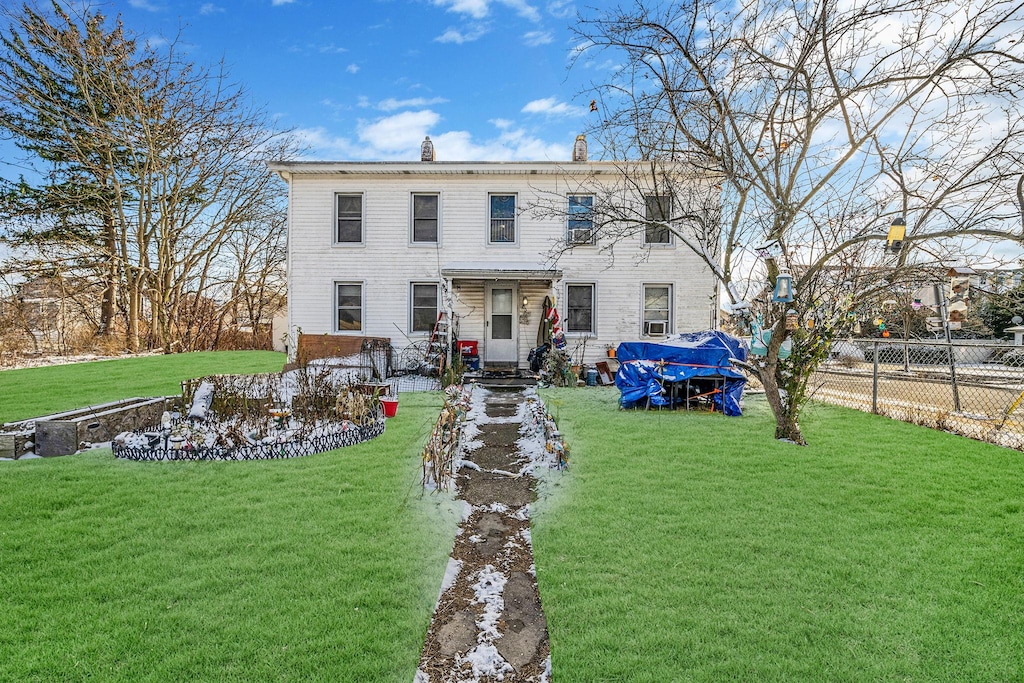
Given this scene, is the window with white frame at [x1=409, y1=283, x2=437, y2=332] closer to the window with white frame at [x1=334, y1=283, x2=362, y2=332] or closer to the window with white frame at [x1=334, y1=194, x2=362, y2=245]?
the window with white frame at [x1=334, y1=283, x2=362, y2=332]

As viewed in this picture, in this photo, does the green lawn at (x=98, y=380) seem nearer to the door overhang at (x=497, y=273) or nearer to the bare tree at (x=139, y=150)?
the bare tree at (x=139, y=150)

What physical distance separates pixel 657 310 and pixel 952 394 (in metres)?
6.49

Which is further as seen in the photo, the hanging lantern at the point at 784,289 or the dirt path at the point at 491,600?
the hanging lantern at the point at 784,289

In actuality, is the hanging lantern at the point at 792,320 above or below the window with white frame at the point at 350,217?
below

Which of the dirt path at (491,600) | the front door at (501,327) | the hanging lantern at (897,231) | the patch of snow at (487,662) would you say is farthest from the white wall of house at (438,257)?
the patch of snow at (487,662)

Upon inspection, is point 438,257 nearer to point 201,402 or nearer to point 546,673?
point 201,402

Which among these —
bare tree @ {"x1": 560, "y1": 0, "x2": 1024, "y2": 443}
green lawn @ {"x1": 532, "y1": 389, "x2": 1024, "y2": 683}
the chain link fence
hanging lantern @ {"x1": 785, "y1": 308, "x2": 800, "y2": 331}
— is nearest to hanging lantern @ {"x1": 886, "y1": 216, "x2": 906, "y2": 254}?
bare tree @ {"x1": 560, "y1": 0, "x2": 1024, "y2": 443}

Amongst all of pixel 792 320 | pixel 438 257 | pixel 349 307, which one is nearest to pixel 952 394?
pixel 792 320

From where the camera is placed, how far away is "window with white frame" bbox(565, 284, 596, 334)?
1307cm

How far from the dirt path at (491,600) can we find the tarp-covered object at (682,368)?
428 centimetres

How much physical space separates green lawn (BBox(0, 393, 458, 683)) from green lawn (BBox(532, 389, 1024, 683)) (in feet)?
3.18

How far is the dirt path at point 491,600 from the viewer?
2334 millimetres

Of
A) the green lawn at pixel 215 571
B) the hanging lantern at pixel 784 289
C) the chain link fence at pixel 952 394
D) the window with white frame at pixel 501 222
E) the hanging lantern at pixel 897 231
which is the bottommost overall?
the green lawn at pixel 215 571

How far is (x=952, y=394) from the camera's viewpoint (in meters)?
10.2
